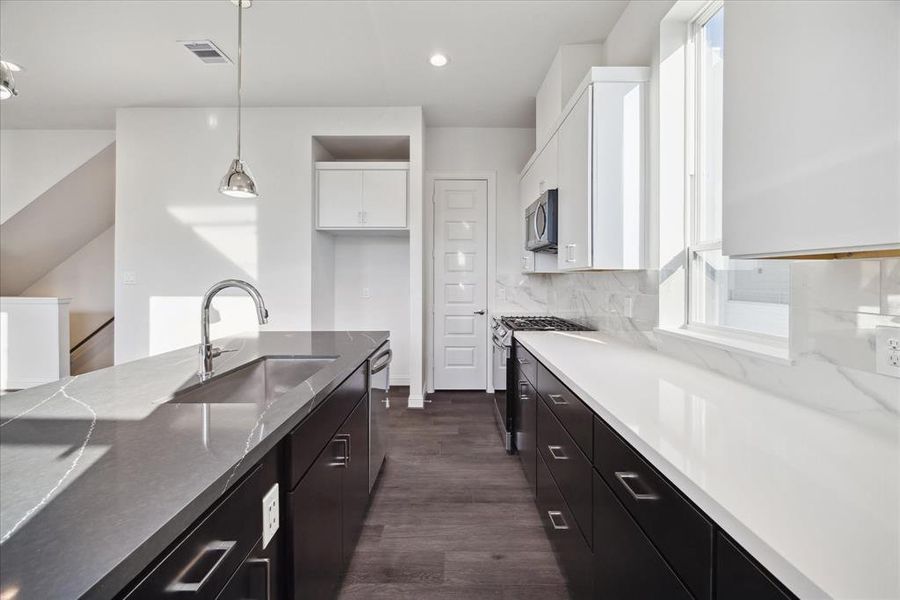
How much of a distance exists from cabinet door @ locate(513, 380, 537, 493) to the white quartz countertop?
87 centimetres

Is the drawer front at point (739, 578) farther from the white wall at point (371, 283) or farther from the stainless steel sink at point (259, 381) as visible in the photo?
the white wall at point (371, 283)

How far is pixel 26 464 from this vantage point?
693 mm

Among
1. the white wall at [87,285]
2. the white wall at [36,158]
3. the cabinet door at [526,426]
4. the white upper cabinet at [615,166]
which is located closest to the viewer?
the white upper cabinet at [615,166]

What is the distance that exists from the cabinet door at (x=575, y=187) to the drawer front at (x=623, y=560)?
4.34 ft

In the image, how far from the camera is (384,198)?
13.1 ft

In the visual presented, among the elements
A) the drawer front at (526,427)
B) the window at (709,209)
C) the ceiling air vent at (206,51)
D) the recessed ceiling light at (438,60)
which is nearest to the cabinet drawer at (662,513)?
the window at (709,209)

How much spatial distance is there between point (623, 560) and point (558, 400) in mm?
674

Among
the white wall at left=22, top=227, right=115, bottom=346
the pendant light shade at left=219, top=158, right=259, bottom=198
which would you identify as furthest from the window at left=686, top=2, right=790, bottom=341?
the white wall at left=22, top=227, right=115, bottom=346

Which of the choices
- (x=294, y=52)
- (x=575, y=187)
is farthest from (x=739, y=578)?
(x=294, y=52)

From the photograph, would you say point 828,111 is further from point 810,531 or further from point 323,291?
point 323,291

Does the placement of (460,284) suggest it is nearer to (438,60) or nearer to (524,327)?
(524,327)

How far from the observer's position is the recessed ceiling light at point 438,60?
9.98 feet

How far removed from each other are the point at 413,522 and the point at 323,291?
2800 millimetres

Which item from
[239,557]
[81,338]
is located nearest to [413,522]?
[239,557]
